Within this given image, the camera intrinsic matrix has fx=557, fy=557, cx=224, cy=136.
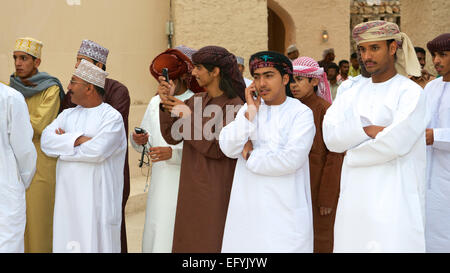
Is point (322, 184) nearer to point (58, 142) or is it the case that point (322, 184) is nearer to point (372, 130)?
point (372, 130)

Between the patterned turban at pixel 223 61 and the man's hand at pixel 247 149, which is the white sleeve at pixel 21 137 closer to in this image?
the patterned turban at pixel 223 61

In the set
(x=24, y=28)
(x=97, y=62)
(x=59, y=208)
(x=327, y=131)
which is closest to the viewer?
(x=327, y=131)

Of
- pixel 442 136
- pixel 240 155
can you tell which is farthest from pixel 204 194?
pixel 442 136

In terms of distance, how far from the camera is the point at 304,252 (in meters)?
3.64

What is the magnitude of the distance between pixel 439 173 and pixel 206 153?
5.92 ft

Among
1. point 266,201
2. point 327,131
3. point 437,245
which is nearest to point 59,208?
point 266,201

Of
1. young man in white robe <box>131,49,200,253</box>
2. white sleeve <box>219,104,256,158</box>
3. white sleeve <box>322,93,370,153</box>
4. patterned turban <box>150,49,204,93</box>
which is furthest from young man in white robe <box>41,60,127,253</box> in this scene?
white sleeve <box>322,93,370,153</box>

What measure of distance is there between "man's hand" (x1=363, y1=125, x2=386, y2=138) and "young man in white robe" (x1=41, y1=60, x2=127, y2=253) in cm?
198

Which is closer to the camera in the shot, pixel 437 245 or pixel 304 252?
pixel 304 252

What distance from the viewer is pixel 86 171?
439 centimetres

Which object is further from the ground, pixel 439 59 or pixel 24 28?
pixel 24 28
